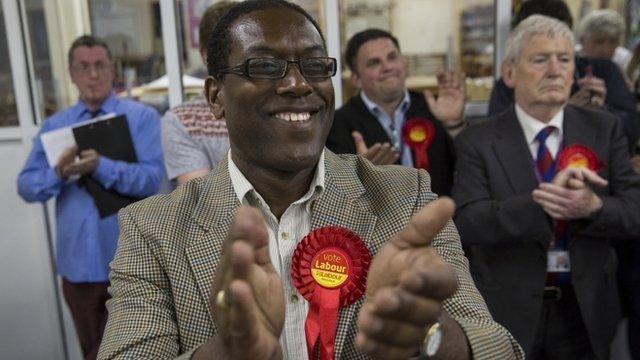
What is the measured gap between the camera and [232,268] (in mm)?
800

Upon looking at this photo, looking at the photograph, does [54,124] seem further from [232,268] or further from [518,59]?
[232,268]

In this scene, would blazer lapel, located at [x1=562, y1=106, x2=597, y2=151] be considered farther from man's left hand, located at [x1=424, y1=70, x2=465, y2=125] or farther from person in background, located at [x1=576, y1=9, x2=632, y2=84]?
person in background, located at [x1=576, y1=9, x2=632, y2=84]

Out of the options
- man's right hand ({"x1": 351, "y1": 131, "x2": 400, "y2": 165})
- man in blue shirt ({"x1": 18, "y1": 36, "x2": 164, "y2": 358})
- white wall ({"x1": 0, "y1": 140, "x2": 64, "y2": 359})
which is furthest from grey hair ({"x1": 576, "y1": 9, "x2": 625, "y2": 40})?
white wall ({"x1": 0, "y1": 140, "x2": 64, "y2": 359})

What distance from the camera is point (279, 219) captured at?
1.25 m

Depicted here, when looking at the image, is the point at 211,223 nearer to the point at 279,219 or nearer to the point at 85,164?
the point at 279,219

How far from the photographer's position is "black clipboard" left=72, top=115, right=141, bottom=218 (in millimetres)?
2541

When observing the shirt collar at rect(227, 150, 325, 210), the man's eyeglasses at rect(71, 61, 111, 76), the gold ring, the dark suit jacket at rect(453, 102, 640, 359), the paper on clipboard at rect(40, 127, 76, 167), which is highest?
the man's eyeglasses at rect(71, 61, 111, 76)

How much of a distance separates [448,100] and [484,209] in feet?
2.67

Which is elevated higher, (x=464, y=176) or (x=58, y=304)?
(x=464, y=176)

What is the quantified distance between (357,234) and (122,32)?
8.73ft

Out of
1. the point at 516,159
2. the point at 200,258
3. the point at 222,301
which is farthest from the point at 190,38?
the point at 222,301

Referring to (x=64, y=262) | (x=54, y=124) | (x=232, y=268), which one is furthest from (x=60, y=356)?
(x=232, y=268)

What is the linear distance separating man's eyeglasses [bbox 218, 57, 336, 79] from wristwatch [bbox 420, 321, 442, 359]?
55 cm

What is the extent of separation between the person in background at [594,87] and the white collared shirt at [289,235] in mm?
1569
